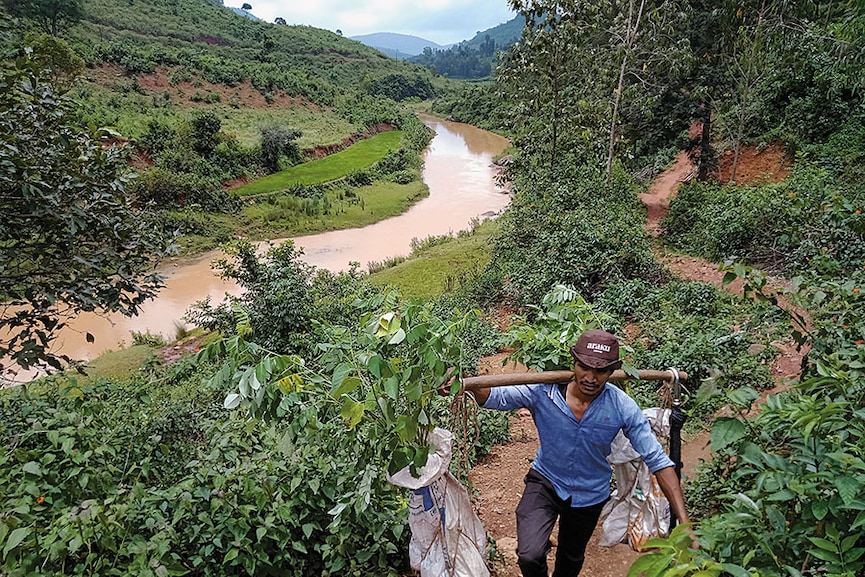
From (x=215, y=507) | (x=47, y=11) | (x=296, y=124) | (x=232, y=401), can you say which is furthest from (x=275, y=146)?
(x=232, y=401)

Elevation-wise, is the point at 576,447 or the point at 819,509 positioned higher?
the point at 819,509

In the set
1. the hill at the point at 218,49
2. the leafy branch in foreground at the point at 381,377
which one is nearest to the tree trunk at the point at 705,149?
the leafy branch in foreground at the point at 381,377

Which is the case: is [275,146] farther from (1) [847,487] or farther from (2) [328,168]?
(1) [847,487]

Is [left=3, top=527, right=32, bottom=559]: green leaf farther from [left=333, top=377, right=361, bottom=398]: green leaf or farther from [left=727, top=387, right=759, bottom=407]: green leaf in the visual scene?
[left=727, top=387, right=759, bottom=407]: green leaf

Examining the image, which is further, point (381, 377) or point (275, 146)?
point (275, 146)

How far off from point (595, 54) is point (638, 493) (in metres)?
10.6

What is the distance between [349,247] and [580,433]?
17.5 metres

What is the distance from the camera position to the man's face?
1.89 meters

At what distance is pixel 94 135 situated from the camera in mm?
3434

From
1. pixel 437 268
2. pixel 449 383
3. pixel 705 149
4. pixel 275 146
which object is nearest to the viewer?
pixel 449 383

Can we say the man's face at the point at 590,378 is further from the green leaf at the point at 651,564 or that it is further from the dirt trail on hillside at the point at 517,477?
the green leaf at the point at 651,564

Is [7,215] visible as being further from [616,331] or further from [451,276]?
[451,276]

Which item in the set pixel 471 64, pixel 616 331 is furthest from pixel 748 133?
pixel 471 64

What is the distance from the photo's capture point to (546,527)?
2004mm
